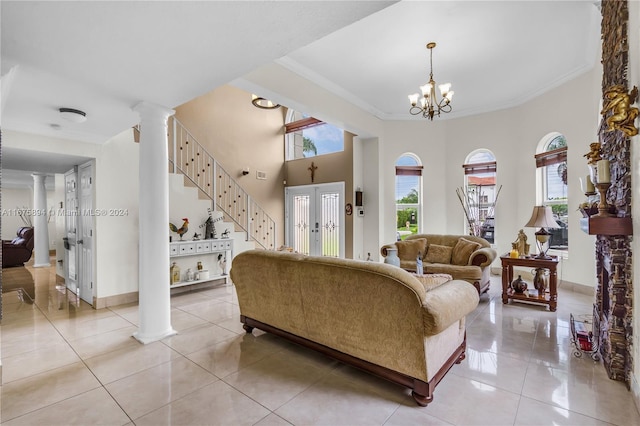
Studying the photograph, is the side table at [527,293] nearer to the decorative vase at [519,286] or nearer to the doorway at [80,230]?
the decorative vase at [519,286]

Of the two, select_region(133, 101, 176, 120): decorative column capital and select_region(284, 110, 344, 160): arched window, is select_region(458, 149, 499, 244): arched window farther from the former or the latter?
select_region(133, 101, 176, 120): decorative column capital

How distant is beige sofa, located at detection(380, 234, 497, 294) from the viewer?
444 cm

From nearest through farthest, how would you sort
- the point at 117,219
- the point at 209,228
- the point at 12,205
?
1. the point at 117,219
2. the point at 209,228
3. the point at 12,205

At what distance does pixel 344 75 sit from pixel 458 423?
468 centimetres

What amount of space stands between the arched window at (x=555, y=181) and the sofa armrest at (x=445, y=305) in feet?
13.4

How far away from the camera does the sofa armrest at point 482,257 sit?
445 centimetres

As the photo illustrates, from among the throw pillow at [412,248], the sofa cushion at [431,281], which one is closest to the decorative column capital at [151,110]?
the sofa cushion at [431,281]

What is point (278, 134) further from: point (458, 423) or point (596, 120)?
point (458, 423)

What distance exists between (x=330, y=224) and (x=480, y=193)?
330 cm

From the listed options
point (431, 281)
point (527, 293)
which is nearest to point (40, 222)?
point (431, 281)

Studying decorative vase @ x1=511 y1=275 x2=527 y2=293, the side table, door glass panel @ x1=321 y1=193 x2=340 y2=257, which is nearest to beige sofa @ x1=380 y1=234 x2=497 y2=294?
the side table

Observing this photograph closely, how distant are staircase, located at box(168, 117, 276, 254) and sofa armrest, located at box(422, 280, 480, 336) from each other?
4126 millimetres

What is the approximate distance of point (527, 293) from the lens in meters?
4.29

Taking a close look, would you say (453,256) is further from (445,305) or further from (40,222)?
(40,222)
